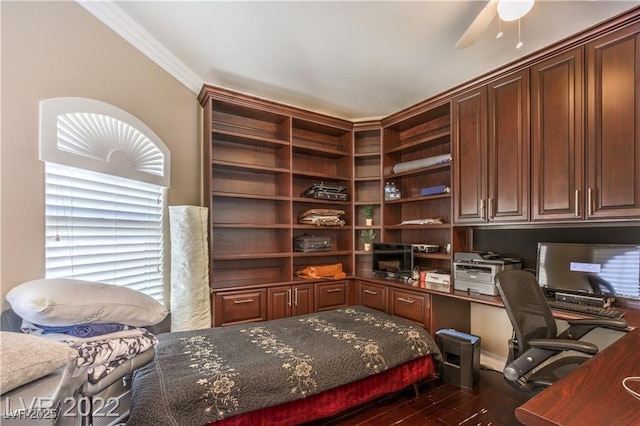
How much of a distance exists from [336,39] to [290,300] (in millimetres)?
2470

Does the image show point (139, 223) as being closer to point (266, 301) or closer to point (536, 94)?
point (266, 301)

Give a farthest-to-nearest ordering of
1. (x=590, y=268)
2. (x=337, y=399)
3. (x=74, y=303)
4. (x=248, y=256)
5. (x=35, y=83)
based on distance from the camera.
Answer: (x=248, y=256) < (x=590, y=268) < (x=337, y=399) < (x=35, y=83) < (x=74, y=303)

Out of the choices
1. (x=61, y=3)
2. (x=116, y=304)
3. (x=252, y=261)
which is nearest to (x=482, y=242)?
(x=252, y=261)

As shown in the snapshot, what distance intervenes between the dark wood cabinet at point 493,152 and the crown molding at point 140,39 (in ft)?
8.40

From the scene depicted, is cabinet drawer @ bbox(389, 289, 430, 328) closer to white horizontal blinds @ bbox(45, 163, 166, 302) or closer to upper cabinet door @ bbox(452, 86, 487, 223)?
upper cabinet door @ bbox(452, 86, 487, 223)

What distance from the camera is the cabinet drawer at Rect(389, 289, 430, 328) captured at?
2.82m

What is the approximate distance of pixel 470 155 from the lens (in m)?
2.82

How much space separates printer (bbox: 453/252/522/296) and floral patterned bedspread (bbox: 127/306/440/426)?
0.66 metres

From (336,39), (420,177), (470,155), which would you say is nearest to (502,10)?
(336,39)

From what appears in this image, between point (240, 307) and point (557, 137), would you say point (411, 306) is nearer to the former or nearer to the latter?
point (240, 307)

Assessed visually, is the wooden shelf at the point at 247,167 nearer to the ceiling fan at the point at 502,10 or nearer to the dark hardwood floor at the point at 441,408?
the ceiling fan at the point at 502,10

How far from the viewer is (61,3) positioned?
5.77 feet

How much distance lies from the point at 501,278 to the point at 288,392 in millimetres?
1432

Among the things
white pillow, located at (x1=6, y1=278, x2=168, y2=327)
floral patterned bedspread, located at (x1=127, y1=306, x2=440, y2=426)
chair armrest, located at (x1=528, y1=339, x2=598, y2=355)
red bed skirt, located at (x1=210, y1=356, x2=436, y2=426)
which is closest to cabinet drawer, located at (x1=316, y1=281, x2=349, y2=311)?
floral patterned bedspread, located at (x1=127, y1=306, x2=440, y2=426)
